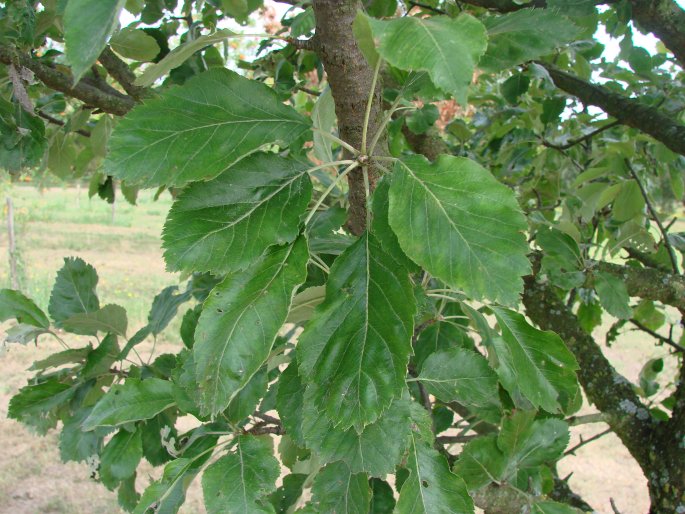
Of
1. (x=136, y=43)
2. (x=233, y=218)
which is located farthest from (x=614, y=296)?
(x=136, y=43)

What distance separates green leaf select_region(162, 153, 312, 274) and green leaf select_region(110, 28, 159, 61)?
23.3 inches

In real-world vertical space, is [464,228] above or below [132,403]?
above

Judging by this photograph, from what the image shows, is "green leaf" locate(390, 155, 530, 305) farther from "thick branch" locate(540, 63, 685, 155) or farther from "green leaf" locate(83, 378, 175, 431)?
"thick branch" locate(540, 63, 685, 155)

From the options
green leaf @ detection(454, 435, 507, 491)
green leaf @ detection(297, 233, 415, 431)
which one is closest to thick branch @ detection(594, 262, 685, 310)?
green leaf @ detection(454, 435, 507, 491)

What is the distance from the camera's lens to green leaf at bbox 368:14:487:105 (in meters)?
0.40

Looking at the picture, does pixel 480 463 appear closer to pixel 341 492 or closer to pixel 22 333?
pixel 341 492

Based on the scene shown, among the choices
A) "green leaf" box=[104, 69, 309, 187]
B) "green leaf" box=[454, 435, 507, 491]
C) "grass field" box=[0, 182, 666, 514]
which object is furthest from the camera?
"grass field" box=[0, 182, 666, 514]

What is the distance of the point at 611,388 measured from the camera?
46.2 inches

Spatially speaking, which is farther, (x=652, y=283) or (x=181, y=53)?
(x=652, y=283)

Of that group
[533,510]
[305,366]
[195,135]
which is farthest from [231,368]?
[533,510]

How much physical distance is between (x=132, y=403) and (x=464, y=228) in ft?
1.77

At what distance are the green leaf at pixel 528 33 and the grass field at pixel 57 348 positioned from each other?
3.31ft

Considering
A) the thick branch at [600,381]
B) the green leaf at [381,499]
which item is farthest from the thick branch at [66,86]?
the thick branch at [600,381]

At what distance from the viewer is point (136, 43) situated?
3.40ft
